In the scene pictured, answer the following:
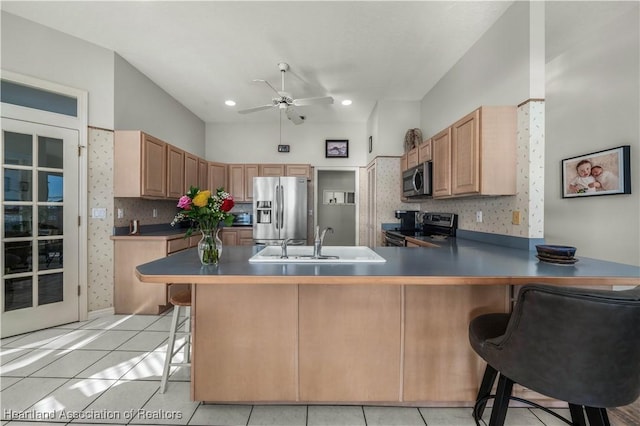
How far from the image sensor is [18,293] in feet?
8.07

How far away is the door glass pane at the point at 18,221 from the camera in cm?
240

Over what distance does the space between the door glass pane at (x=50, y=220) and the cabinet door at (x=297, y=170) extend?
316 centimetres

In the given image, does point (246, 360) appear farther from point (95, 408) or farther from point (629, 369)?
point (629, 369)

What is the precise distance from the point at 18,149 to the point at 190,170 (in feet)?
5.88

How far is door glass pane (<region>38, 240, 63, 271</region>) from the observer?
2.56 m

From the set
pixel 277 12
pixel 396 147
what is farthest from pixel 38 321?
pixel 396 147

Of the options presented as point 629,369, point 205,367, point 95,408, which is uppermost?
point 629,369

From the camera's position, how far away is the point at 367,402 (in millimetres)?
1521

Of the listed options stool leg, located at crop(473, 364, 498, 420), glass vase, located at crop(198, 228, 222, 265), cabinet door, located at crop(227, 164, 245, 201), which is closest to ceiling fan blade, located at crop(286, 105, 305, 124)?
cabinet door, located at crop(227, 164, 245, 201)

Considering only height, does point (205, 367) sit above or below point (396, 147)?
below

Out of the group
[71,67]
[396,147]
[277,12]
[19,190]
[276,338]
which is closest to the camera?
[276,338]

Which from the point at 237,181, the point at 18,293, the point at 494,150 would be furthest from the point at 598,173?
the point at 18,293

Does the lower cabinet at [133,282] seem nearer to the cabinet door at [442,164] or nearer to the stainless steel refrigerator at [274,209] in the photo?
the stainless steel refrigerator at [274,209]

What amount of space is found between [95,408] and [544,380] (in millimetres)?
2330
